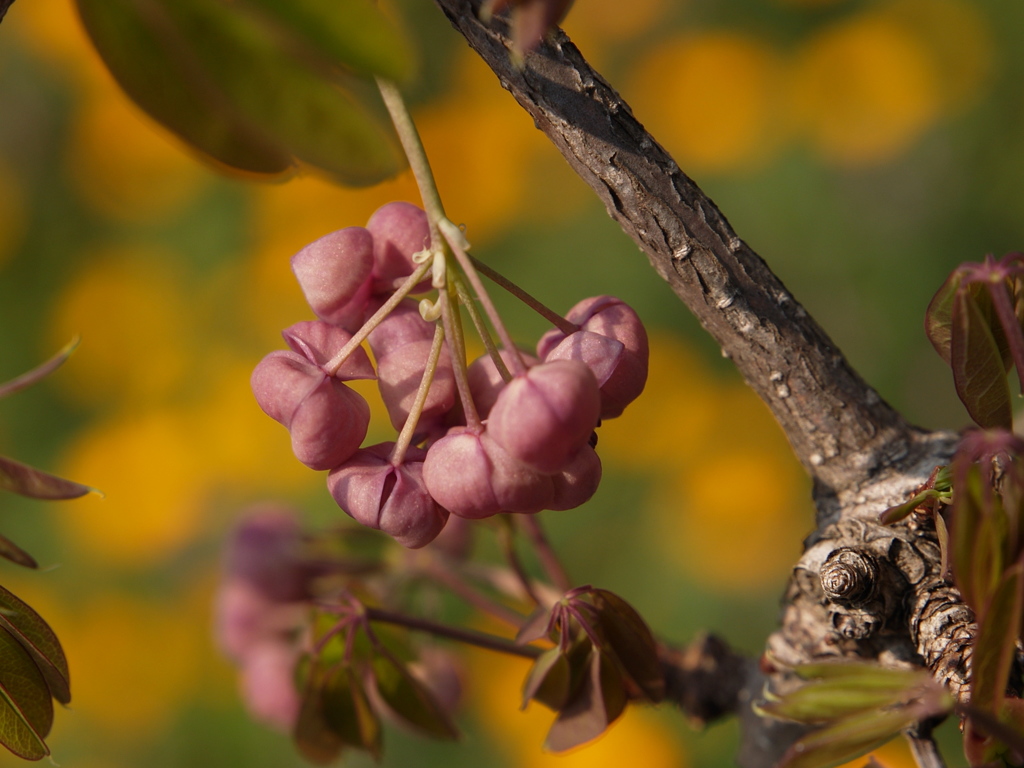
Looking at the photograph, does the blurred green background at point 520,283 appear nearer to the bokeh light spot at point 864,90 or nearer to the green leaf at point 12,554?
the bokeh light spot at point 864,90

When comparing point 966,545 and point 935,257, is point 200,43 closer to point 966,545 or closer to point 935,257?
point 966,545

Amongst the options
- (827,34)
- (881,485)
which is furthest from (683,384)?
(881,485)

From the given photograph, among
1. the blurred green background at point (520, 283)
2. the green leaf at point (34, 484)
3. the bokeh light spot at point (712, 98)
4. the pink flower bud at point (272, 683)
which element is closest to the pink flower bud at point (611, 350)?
the green leaf at point (34, 484)

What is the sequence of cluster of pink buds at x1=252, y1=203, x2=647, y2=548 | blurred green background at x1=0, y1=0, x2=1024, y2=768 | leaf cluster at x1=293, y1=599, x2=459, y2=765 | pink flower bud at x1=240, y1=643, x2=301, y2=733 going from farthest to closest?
blurred green background at x1=0, y1=0, x2=1024, y2=768 < pink flower bud at x1=240, y1=643, x2=301, y2=733 < leaf cluster at x1=293, y1=599, x2=459, y2=765 < cluster of pink buds at x1=252, y1=203, x2=647, y2=548

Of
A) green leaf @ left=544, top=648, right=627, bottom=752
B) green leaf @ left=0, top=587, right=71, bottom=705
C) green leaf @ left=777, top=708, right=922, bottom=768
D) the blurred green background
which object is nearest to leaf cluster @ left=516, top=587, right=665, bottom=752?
green leaf @ left=544, top=648, right=627, bottom=752

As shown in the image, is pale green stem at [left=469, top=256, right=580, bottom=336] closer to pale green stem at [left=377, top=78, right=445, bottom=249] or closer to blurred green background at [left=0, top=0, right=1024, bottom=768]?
pale green stem at [left=377, top=78, right=445, bottom=249]

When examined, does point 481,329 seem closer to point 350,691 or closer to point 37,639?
point 37,639

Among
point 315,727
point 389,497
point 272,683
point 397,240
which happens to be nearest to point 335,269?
point 397,240
